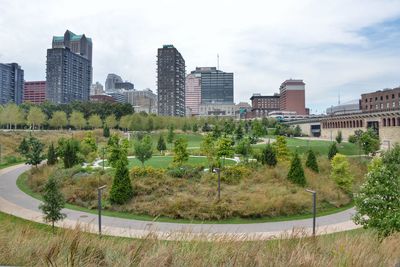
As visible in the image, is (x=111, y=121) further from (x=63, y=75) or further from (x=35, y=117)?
(x=63, y=75)

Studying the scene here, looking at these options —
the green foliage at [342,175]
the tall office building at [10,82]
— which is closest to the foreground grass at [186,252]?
the green foliage at [342,175]

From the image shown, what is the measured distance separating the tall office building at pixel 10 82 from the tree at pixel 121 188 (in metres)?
130

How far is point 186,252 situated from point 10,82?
15417 centimetres

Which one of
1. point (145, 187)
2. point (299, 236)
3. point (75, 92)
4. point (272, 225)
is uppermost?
point (75, 92)

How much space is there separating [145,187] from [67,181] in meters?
6.73

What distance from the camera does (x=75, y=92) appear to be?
16050 cm

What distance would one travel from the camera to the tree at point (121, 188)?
1981 centimetres

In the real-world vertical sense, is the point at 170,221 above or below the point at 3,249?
below

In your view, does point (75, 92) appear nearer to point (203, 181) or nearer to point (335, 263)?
point (203, 181)

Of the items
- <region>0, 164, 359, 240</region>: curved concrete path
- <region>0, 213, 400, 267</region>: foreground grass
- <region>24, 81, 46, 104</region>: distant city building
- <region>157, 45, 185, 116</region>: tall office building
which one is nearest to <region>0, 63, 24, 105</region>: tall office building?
<region>24, 81, 46, 104</region>: distant city building

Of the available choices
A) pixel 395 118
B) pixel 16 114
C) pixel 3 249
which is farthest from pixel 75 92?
pixel 3 249

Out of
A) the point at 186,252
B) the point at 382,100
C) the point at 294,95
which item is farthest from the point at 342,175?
the point at 294,95

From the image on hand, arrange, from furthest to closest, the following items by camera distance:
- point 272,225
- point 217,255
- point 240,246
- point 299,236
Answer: point 272,225 < point 299,236 < point 240,246 < point 217,255

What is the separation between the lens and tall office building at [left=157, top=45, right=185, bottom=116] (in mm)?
168875
